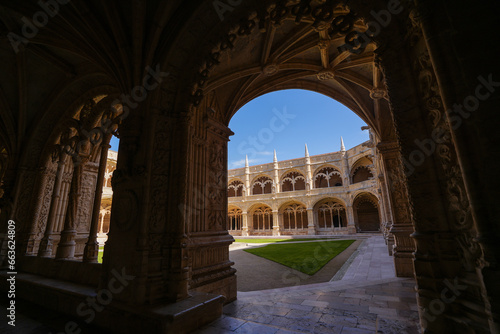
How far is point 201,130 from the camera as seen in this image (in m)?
4.64

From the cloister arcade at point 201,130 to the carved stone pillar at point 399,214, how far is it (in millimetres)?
41

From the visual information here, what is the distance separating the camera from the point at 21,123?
6070mm

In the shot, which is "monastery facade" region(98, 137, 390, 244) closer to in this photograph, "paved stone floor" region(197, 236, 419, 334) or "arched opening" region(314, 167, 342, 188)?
"arched opening" region(314, 167, 342, 188)

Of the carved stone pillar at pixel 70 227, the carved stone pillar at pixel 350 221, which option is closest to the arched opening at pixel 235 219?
the carved stone pillar at pixel 350 221

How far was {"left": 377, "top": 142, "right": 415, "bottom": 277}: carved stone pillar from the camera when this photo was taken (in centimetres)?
541

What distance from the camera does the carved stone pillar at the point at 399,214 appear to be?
541 cm

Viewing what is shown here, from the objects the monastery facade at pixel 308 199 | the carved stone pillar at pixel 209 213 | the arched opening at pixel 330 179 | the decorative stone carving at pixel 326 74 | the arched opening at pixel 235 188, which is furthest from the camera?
the arched opening at pixel 235 188

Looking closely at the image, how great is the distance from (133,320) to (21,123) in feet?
23.4

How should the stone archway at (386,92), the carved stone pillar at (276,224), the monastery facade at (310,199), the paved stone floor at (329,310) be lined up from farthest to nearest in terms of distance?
the carved stone pillar at (276,224) → the monastery facade at (310,199) → the paved stone floor at (329,310) → the stone archway at (386,92)

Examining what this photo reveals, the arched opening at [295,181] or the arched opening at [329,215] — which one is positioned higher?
the arched opening at [295,181]

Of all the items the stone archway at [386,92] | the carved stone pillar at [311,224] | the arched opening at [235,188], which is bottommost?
the carved stone pillar at [311,224]

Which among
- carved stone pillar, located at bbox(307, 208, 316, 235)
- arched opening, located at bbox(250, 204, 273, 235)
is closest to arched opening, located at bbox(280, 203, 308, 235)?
carved stone pillar, located at bbox(307, 208, 316, 235)

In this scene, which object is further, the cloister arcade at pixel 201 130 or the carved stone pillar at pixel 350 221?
the carved stone pillar at pixel 350 221

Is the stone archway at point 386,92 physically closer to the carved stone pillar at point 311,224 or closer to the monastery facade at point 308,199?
the monastery facade at point 308,199
